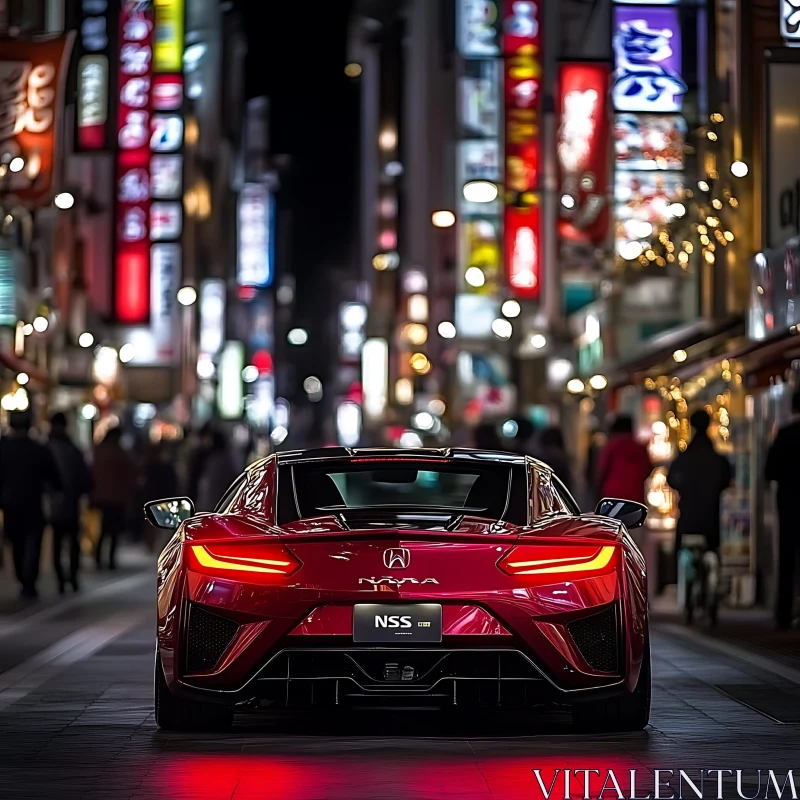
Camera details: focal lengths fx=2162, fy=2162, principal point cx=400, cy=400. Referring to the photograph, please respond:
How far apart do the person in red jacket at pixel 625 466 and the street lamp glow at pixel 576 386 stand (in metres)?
25.6

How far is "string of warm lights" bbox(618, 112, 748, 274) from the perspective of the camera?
992 inches

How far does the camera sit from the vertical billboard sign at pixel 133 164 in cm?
4528

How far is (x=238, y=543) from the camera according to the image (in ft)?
28.7

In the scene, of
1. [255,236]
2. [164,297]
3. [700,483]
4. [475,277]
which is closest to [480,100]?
[475,277]

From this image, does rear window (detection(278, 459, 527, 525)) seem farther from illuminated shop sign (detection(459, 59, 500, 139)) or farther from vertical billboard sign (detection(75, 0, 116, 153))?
illuminated shop sign (detection(459, 59, 500, 139))

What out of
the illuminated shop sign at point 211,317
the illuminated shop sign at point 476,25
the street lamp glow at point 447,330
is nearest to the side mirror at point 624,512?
the illuminated shop sign at point 476,25

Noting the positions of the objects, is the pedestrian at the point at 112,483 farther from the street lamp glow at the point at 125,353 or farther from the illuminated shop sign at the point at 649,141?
the street lamp glow at the point at 125,353

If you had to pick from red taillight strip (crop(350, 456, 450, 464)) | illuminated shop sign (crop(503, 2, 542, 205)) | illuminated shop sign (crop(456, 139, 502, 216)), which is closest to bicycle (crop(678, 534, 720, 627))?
red taillight strip (crop(350, 456, 450, 464))

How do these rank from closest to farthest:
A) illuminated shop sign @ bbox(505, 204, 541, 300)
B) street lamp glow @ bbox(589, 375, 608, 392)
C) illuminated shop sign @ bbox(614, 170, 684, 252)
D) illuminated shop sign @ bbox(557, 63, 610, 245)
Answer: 1. illuminated shop sign @ bbox(614, 170, 684, 252)
2. illuminated shop sign @ bbox(557, 63, 610, 245)
3. street lamp glow @ bbox(589, 375, 608, 392)
4. illuminated shop sign @ bbox(505, 204, 541, 300)

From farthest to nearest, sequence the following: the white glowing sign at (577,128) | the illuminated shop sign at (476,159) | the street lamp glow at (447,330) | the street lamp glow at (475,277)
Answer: the illuminated shop sign at (476,159) → the street lamp glow at (475,277) → the street lamp glow at (447,330) → the white glowing sign at (577,128)

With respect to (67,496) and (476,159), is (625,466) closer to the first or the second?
(67,496)

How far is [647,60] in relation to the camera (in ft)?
96.8

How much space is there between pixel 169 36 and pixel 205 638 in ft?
185

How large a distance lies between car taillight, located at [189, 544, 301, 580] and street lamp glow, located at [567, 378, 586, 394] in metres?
37.1
